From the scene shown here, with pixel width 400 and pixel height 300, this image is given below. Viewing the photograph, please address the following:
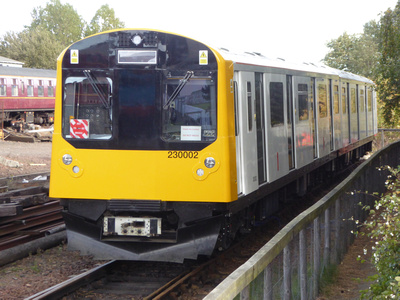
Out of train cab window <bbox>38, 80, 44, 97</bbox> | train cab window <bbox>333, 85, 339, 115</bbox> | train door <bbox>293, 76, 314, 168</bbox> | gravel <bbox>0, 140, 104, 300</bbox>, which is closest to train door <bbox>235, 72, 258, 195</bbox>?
gravel <bbox>0, 140, 104, 300</bbox>

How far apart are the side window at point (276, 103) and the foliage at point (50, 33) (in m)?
59.6

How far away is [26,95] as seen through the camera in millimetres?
36938

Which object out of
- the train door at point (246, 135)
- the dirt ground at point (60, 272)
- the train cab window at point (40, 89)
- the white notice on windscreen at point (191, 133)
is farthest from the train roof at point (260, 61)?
the train cab window at point (40, 89)

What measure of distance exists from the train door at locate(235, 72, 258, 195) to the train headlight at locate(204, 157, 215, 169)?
513 mm

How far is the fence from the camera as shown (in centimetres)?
387

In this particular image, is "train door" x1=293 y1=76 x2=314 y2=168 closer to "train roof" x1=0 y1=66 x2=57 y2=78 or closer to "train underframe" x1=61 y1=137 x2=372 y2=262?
"train underframe" x1=61 y1=137 x2=372 y2=262

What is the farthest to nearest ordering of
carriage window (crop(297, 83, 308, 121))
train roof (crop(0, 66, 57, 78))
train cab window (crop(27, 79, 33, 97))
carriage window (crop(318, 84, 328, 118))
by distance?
1. train cab window (crop(27, 79, 33, 97))
2. train roof (crop(0, 66, 57, 78))
3. carriage window (crop(318, 84, 328, 118))
4. carriage window (crop(297, 83, 308, 121))

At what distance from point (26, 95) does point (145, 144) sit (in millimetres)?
31120

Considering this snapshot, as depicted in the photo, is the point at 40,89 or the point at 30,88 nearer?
the point at 30,88

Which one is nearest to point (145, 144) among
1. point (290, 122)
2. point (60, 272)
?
point (60, 272)

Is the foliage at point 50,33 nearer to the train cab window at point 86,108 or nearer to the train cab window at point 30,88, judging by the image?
the train cab window at point 30,88

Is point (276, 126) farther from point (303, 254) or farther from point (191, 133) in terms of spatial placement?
point (303, 254)

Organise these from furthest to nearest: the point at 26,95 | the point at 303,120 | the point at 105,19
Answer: the point at 105,19
the point at 26,95
the point at 303,120

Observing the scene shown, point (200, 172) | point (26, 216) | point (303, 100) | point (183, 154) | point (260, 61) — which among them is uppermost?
point (260, 61)
